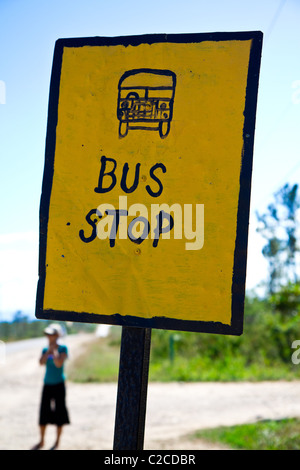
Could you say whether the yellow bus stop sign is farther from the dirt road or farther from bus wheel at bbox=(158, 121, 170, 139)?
the dirt road

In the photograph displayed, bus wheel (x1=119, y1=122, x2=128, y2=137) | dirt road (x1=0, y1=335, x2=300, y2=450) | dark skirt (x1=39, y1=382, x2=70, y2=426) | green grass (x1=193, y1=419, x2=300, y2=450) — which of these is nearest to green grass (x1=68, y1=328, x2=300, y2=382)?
dirt road (x1=0, y1=335, x2=300, y2=450)

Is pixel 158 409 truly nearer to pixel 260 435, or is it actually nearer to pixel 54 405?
pixel 260 435

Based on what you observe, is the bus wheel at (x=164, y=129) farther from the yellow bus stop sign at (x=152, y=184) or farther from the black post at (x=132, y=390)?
the black post at (x=132, y=390)

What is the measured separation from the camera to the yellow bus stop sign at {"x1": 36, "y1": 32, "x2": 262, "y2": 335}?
179 centimetres

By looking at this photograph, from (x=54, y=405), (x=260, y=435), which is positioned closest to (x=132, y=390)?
(x=54, y=405)

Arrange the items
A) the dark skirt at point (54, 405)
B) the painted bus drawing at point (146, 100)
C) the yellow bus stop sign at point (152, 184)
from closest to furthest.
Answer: the yellow bus stop sign at point (152, 184) < the painted bus drawing at point (146, 100) < the dark skirt at point (54, 405)

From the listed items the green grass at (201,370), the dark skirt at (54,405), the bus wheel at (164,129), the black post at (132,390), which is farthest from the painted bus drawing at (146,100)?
the green grass at (201,370)

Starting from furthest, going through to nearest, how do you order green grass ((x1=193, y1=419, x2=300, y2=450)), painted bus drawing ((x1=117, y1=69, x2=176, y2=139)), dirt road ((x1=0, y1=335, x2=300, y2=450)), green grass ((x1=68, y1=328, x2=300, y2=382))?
green grass ((x1=68, y1=328, x2=300, y2=382)), dirt road ((x1=0, y1=335, x2=300, y2=450)), green grass ((x1=193, y1=419, x2=300, y2=450)), painted bus drawing ((x1=117, y1=69, x2=176, y2=139))

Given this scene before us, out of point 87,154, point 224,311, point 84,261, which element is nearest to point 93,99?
point 87,154

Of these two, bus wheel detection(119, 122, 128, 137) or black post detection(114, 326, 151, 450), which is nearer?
black post detection(114, 326, 151, 450)

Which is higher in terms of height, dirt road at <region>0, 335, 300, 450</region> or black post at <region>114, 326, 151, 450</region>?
dirt road at <region>0, 335, 300, 450</region>

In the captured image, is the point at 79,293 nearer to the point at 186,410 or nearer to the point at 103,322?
the point at 103,322

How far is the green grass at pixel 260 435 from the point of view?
6.71 meters

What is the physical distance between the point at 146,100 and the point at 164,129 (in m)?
0.14
